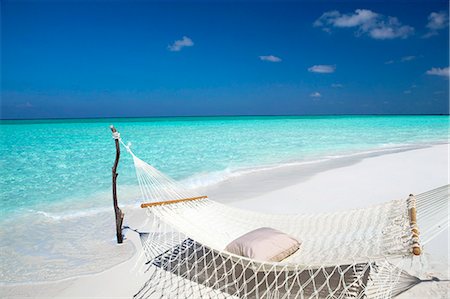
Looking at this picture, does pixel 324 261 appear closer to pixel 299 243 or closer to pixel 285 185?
pixel 299 243

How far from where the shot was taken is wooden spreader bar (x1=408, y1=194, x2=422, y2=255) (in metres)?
1.73

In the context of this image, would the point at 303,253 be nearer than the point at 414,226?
No

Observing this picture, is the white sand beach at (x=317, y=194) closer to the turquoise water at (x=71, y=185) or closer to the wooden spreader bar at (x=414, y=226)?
the turquoise water at (x=71, y=185)

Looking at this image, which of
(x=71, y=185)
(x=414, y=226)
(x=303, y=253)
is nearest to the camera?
(x=414, y=226)

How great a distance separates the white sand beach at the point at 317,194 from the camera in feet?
8.62

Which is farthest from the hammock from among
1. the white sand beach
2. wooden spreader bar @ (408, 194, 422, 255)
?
the white sand beach

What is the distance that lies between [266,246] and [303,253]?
27 centimetres

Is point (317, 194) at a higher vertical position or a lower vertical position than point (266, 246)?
lower

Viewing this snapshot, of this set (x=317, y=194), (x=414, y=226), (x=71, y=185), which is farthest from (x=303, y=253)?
(x=71, y=185)

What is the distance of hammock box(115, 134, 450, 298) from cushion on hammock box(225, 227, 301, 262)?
0.25 feet

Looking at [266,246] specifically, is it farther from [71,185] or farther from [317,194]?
[71,185]

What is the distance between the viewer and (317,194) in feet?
16.5

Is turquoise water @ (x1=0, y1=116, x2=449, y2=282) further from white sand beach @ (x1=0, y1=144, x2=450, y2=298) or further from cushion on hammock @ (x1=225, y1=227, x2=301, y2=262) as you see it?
cushion on hammock @ (x1=225, y1=227, x2=301, y2=262)

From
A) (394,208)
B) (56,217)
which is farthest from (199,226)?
(56,217)
